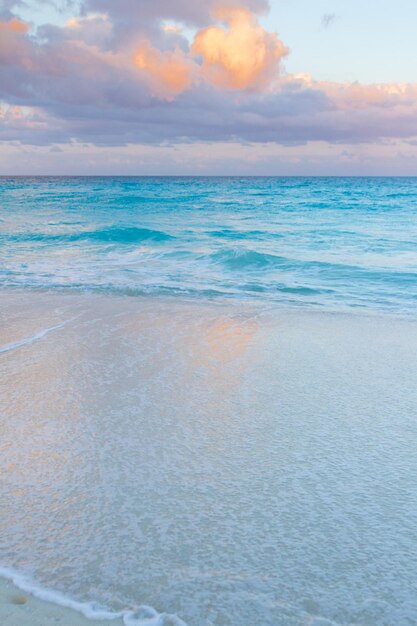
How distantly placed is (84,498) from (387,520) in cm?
145

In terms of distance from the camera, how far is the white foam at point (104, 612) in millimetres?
2068

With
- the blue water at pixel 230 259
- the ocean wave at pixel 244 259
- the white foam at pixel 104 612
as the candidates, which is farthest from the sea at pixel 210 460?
the ocean wave at pixel 244 259

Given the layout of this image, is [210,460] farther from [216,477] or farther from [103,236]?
[103,236]

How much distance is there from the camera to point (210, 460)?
328 cm

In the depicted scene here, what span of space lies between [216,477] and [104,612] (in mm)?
1083

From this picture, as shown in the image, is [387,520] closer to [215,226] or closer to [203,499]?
[203,499]

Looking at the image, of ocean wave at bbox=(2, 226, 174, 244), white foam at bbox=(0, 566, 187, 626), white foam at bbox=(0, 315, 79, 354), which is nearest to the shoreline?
white foam at bbox=(0, 566, 187, 626)

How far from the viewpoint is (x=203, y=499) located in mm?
2848

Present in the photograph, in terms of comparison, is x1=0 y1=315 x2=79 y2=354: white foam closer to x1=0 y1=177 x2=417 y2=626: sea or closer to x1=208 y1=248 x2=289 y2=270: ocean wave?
x1=0 y1=177 x2=417 y2=626: sea

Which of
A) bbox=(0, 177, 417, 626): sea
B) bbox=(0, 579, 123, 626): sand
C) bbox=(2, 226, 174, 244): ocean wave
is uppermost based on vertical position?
bbox=(0, 579, 123, 626): sand

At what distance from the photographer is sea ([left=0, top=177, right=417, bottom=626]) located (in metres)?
2.24

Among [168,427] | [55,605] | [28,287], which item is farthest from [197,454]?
[28,287]

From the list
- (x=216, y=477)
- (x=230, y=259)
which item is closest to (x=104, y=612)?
(x=216, y=477)

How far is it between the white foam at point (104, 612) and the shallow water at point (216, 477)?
20 millimetres
